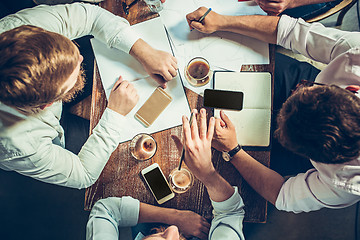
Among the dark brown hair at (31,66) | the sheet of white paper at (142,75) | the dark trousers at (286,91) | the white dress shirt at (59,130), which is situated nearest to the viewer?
the dark brown hair at (31,66)

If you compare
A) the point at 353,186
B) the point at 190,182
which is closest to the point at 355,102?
the point at 353,186

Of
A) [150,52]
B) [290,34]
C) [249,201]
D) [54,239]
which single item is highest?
[290,34]

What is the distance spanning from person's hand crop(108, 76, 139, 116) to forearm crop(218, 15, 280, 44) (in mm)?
506

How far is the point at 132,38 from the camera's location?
44.4 inches

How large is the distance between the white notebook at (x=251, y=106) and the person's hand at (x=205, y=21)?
21 centimetres

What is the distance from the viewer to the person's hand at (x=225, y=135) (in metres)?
1.05

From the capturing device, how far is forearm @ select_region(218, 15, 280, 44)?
3.67 feet

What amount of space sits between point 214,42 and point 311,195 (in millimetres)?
780

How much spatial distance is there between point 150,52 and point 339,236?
5.54 feet

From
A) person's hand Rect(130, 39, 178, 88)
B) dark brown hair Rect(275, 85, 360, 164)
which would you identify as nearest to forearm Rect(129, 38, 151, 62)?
person's hand Rect(130, 39, 178, 88)

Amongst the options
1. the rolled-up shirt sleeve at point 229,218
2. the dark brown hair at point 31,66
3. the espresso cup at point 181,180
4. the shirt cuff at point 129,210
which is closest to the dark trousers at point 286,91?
the rolled-up shirt sleeve at point 229,218

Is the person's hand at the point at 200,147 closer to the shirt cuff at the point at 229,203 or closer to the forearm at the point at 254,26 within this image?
the shirt cuff at the point at 229,203

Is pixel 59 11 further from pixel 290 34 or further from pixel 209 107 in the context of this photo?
pixel 290 34

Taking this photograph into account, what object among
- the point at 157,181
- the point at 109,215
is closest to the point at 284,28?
the point at 157,181
